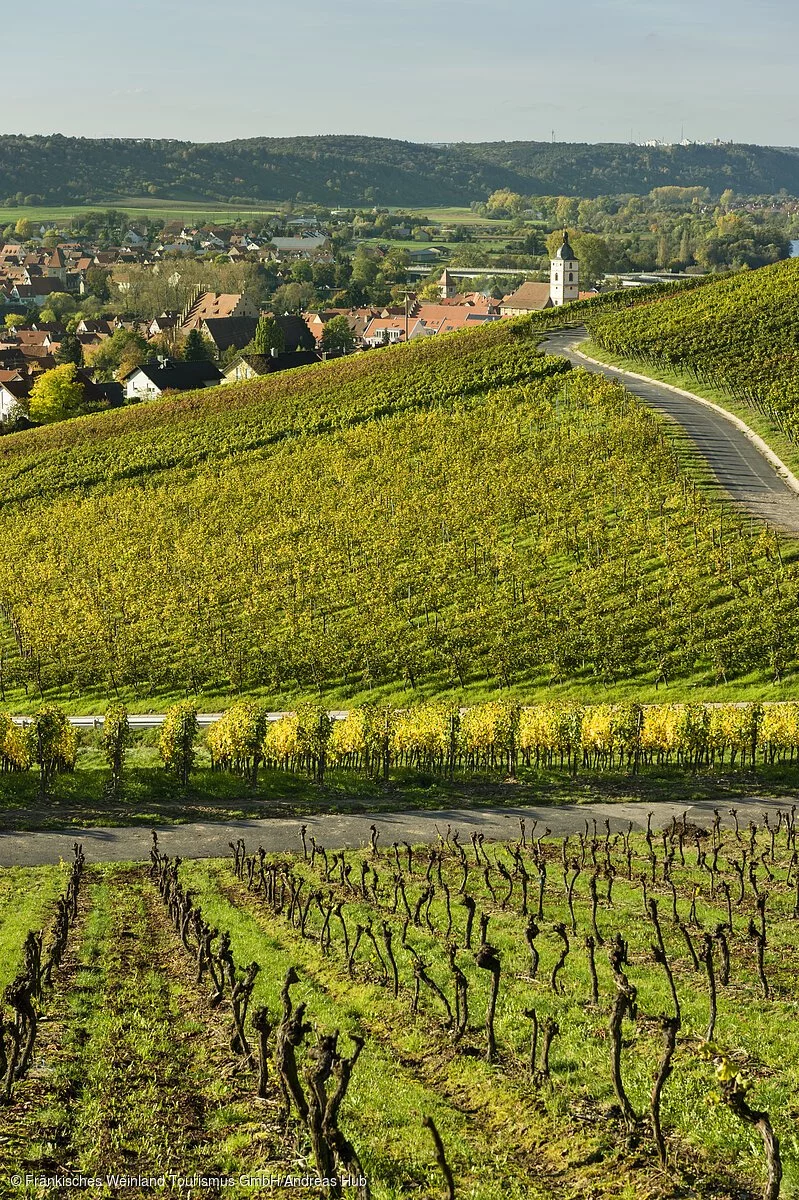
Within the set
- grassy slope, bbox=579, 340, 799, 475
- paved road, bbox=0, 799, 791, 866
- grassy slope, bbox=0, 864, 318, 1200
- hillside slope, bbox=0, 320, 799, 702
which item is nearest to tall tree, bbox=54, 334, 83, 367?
hillside slope, bbox=0, 320, 799, 702

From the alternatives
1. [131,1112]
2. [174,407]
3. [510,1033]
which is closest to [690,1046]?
[510,1033]

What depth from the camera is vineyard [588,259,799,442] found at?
269 ft

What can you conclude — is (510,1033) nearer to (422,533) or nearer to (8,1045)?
(8,1045)

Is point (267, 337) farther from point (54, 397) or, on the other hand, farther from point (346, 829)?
point (346, 829)

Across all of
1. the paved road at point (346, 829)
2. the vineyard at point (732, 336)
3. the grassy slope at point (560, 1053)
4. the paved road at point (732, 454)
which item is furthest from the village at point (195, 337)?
the grassy slope at point (560, 1053)

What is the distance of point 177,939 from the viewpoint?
77.6 ft

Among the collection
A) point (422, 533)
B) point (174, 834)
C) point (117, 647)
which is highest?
point (422, 533)

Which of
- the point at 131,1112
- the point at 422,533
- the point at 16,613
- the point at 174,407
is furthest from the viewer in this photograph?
the point at 174,407

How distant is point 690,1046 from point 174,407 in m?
88.6

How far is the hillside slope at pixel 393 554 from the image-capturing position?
159 ft

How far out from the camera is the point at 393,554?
60.6 meters

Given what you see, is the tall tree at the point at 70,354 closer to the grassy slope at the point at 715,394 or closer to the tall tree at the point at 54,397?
the tall tree at the point at 54,397

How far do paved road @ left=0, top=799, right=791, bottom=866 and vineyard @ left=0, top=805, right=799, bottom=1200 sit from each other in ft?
17.5

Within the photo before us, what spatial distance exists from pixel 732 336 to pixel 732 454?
3129 cm
